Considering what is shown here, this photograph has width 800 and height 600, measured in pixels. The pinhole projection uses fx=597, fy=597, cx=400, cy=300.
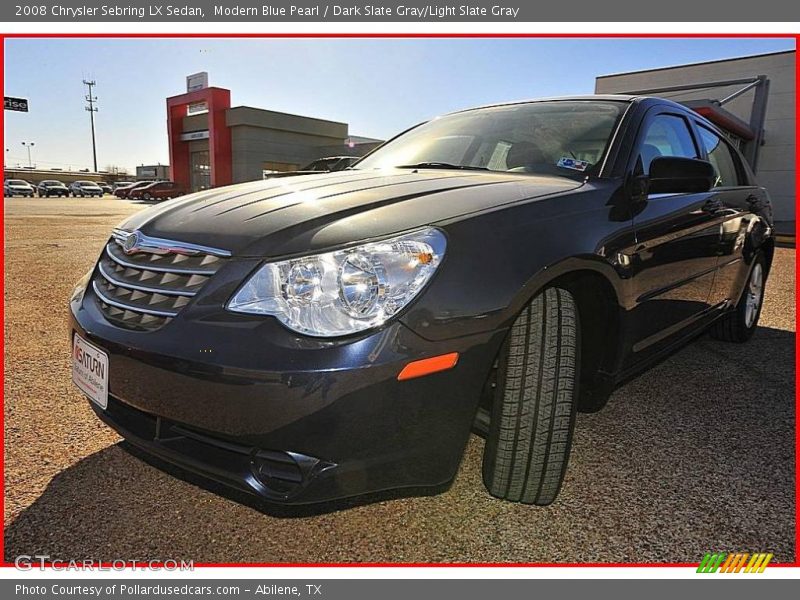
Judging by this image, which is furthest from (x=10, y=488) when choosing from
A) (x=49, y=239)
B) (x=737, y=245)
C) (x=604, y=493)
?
(x=49, y=239)

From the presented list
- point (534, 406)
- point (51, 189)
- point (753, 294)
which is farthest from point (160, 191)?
point (534, 406)

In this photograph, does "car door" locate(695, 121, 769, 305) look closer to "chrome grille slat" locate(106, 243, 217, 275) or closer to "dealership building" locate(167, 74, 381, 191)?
"chrome grille slat" locate(106, 243, 217, 275)

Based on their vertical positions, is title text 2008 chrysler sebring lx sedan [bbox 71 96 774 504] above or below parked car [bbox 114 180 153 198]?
above

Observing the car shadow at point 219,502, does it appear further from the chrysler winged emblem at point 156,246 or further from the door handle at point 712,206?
the door handle at point 712,206

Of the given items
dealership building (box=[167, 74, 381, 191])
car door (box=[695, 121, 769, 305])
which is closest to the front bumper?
car door (box=[695, 121, 769, 305])

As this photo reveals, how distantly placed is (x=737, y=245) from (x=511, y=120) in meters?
1.68

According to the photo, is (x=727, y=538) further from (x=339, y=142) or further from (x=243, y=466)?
(x=339, y=142)

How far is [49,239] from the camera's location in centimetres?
1117

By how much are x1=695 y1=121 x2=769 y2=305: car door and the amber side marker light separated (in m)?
2.29

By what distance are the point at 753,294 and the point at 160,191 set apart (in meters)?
37.9

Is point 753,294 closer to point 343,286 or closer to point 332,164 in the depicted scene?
point 332,164

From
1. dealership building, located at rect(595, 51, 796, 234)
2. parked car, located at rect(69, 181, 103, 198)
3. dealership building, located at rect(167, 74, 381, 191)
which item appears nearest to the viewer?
dealership building, located at rect(595, 51, 796, 234)

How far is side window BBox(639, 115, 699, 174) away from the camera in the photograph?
2.67m

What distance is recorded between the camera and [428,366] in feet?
5.04
